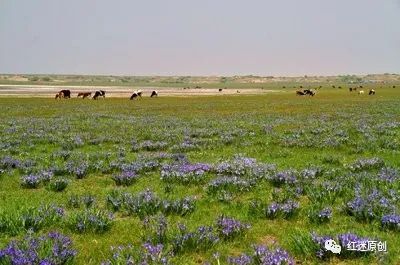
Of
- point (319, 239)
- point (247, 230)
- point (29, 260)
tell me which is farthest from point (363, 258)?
point (29, 260)

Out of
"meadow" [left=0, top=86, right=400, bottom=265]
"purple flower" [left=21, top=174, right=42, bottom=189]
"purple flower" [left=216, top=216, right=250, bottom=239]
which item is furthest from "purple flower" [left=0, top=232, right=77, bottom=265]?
"purple flower" [left=21, top=174, right=42, bottom=189]

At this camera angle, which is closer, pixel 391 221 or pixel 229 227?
pixel 229 227

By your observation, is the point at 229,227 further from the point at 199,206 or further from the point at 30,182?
the point at 30,182

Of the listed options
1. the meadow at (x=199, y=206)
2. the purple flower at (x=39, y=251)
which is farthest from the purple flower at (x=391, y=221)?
the purple flower at (x=39, y=251)

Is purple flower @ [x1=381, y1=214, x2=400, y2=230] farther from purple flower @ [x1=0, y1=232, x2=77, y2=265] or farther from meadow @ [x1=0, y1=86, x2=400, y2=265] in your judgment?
purple flower @ [x1=0, y1=232, x2=77, y2=265]

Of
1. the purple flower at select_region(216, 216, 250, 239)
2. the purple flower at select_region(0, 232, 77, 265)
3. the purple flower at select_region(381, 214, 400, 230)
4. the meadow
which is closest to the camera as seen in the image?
the purple flower at select_region(0, 232, 77, 265)

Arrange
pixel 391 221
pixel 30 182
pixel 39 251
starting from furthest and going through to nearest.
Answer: pixel 30 182 → pixel 391 221 → pixel 39 251

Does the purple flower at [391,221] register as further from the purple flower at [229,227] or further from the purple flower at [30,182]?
the purple flower at [30,182]

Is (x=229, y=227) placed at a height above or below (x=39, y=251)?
below

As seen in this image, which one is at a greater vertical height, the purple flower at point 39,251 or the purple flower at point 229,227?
the purple flower at point 39,251

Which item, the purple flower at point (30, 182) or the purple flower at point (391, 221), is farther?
the purple flower at point (30, 182)

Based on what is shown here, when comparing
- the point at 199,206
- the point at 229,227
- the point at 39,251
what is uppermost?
the point at 39,251

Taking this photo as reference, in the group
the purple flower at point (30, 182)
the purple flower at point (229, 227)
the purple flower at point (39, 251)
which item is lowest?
the purple flower at point (30, 182)

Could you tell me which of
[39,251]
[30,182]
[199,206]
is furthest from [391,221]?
[30,182]
